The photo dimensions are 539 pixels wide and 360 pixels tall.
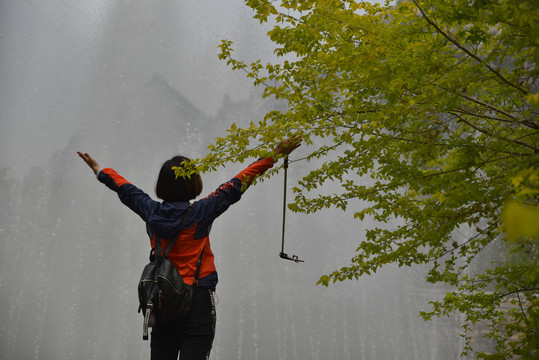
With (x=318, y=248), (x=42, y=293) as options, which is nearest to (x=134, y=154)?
(x=42, y=293)

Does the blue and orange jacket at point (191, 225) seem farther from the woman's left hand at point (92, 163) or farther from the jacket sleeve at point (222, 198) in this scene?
the woman's left hand at point (92, 163)

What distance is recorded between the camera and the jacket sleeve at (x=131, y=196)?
227 centimetres

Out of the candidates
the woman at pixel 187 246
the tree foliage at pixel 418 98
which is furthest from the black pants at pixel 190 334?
the tree foliage at pixel 418 98

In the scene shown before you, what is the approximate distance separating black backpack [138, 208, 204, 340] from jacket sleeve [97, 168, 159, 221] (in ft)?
0.71

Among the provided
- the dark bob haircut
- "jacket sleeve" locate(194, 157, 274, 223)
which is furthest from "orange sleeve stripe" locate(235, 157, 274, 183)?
the dark bob haircut

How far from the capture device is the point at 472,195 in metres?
2.38

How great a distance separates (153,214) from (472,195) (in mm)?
1530

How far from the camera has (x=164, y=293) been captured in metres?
2.07

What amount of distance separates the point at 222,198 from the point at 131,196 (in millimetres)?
465

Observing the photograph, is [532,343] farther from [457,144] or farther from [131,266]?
[131,266]

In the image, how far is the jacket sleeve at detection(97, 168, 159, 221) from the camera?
2266 mm

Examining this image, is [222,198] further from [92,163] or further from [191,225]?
[92,163]

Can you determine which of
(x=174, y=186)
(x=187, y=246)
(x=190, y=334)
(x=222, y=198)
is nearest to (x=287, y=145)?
(x=222, y=198)

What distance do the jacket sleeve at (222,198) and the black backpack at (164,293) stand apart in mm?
101
